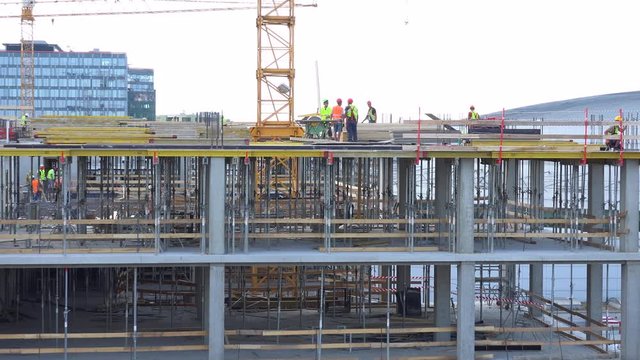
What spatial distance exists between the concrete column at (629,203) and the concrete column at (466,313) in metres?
3.81

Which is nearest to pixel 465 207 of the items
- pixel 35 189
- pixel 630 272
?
pixel 630 272

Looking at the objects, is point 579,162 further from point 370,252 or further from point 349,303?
point 349,303

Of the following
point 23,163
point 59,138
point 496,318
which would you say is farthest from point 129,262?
point 23,163

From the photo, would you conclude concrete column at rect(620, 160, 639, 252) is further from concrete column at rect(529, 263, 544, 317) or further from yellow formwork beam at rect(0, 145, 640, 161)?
concrete column at rect(529, 263, 544, 317)

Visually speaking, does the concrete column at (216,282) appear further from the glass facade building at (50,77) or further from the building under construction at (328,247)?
the glass facade building at (50,77)

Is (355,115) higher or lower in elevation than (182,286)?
higher

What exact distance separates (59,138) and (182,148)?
4.20m

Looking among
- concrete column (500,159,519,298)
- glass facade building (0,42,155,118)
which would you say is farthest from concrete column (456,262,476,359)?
glass facade building (0,42,155,118)

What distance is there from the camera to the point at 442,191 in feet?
93.8

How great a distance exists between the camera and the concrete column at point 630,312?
1036 inches

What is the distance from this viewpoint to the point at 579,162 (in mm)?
27641

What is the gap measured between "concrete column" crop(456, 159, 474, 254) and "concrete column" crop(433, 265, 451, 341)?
7.40 ft

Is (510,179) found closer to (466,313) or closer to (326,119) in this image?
(326,119)

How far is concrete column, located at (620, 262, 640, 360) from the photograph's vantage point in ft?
86.3
